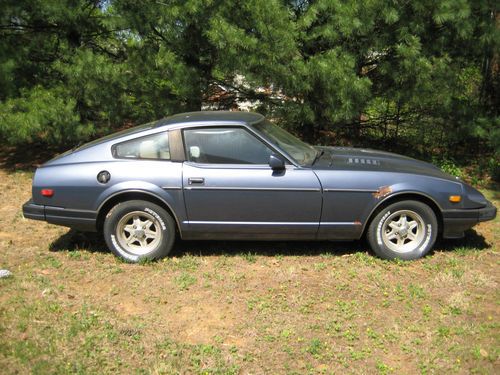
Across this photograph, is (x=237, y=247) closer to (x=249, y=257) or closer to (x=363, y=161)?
(x=249, y=257)

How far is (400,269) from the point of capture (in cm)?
501

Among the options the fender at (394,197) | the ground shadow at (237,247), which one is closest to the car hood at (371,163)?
the fender at (394,197)

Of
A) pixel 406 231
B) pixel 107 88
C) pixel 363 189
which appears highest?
pixel 107 88

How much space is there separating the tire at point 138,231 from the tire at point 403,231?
1947 mm

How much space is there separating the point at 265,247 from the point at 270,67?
2.68 m

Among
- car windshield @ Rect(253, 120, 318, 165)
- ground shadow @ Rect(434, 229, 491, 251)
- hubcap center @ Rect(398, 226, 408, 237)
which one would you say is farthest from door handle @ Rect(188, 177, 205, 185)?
ground shadow @ Rect(434, 229, 491, 251)

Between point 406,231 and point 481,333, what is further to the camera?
point 406,231

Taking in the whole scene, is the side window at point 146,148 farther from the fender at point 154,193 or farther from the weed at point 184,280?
the weed at point 184,280

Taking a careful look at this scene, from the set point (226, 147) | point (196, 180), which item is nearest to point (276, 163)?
point (226, 147)

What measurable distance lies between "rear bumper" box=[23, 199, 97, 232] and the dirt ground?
395 mm

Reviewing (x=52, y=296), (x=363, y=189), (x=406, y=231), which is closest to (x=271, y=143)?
(x=363, y=189)

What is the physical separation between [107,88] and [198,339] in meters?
5.30

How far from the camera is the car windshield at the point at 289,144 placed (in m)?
5.19

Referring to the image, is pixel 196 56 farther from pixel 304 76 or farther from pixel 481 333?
pixel 481 333
